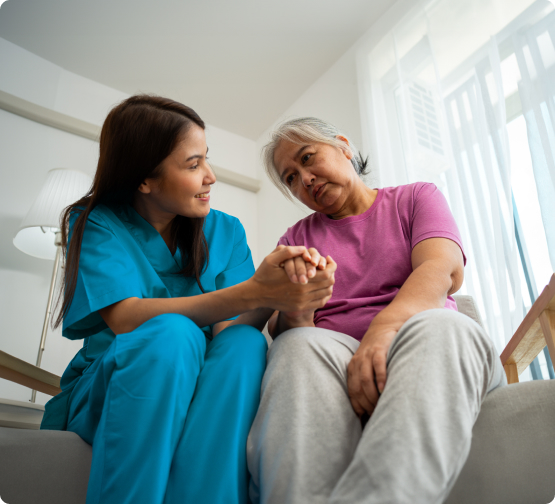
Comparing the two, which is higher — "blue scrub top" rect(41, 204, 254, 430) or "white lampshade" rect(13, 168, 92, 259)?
"white lampshade" rect(13, 168, 92, 259)

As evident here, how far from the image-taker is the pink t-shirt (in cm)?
97

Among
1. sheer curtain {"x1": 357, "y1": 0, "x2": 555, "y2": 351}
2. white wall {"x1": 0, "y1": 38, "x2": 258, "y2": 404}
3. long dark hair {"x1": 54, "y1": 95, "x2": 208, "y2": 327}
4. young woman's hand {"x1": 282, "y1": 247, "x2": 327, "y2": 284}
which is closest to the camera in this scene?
young woman's hand {"x1": 282, "y1": 247, "x2": 327, "y2": 284}

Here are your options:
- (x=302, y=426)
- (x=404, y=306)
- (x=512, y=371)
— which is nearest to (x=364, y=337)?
(x=404, y=306)

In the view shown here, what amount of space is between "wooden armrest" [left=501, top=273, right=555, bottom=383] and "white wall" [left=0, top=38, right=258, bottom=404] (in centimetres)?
191

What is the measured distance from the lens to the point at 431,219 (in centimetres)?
100

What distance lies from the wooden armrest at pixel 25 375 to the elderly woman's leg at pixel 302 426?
0.57 meters

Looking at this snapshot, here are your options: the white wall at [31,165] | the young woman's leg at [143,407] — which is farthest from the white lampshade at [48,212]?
the young woman's leg at [143,407]

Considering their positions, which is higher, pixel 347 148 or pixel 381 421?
pixel 347 148

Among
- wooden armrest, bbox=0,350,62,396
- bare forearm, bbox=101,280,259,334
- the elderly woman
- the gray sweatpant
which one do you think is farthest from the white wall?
the gray sweatpant

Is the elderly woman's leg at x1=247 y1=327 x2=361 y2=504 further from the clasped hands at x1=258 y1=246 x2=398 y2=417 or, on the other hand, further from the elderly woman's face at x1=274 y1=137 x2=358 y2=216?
the elderly woman's face at x1=274 y1=137 x2=358 y2=216

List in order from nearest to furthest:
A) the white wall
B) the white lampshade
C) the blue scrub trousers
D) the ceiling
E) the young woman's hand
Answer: the blue scrub trousers < the young woman's hand < the white lampshade < the white wall < the ceiling

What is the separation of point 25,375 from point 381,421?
2.67 ft

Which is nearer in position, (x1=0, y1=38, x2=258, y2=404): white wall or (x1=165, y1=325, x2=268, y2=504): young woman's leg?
(x1=165, y1=325, x2=268, y2=504): young woman's leg

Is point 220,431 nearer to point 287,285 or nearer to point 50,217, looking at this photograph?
point 287,285
